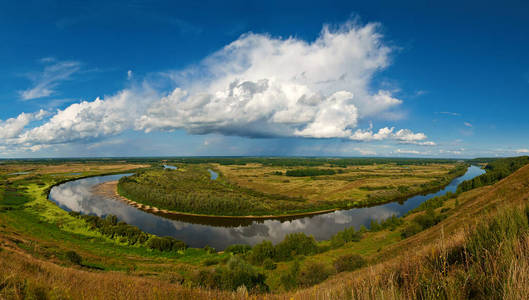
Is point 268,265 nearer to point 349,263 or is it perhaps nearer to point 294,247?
point 294,247

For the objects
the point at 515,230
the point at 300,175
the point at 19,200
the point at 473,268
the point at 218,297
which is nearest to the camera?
the point at 473,268

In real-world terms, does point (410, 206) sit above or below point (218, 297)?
below

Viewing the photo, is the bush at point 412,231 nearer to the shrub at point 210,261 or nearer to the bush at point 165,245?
the shrub at point 210,261

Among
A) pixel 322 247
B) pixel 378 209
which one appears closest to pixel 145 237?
pixel 322 247

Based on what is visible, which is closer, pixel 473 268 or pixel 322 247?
pixel 473 268

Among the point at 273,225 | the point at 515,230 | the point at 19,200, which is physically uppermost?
the point at 515,230

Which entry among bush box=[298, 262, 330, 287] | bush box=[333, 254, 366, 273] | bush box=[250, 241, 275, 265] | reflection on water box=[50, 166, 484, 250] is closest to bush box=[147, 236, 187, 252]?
reflection on water box=[50, 166, 484, 250]

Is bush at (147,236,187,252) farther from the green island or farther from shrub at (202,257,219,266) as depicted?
shrub at (202,257,219,266)

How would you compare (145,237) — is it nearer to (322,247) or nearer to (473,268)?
(322,247)
